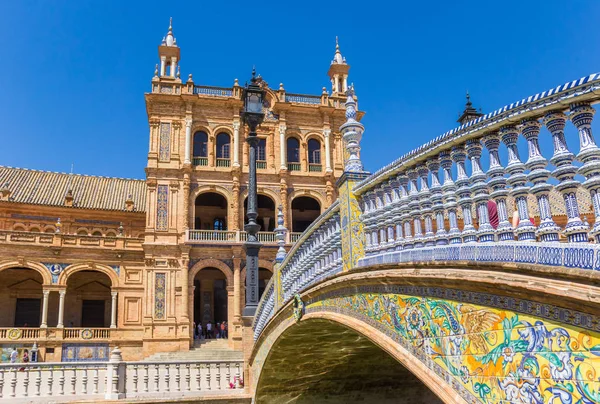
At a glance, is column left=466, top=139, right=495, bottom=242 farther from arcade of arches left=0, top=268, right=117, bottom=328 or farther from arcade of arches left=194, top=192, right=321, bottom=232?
arcade of arches left=194, top=192, right=321, bottom=232

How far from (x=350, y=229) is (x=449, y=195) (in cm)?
182

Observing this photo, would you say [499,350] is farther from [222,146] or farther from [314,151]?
[314,151]

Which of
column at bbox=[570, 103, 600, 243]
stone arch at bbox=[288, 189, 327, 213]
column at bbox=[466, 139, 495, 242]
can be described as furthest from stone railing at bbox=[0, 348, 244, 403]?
stone arch at bbox=[288, 189, 327, 213]

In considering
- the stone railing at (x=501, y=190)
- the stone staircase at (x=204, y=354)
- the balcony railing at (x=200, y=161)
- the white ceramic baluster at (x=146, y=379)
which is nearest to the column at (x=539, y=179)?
the stone railing at (x=501, y=190)

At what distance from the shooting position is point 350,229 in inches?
215

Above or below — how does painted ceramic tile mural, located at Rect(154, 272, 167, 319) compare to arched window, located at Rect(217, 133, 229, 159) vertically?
below

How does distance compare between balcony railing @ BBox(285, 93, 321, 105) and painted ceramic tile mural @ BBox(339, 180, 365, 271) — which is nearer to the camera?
painted ceramic tile mural @ BBox(339, 180, 365, 271)

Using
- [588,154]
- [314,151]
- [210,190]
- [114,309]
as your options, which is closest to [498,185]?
[588,154]

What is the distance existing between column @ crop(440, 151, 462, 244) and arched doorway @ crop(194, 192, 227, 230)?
26.6 m

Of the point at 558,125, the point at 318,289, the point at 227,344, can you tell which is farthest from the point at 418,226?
the point at 227,344

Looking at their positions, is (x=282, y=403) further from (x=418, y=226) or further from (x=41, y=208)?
(x=41, y=208)

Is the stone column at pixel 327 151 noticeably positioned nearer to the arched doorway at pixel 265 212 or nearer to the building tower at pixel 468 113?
the arched doorway at pixel 265 212

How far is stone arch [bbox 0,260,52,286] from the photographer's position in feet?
81.8

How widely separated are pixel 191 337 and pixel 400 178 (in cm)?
2223
